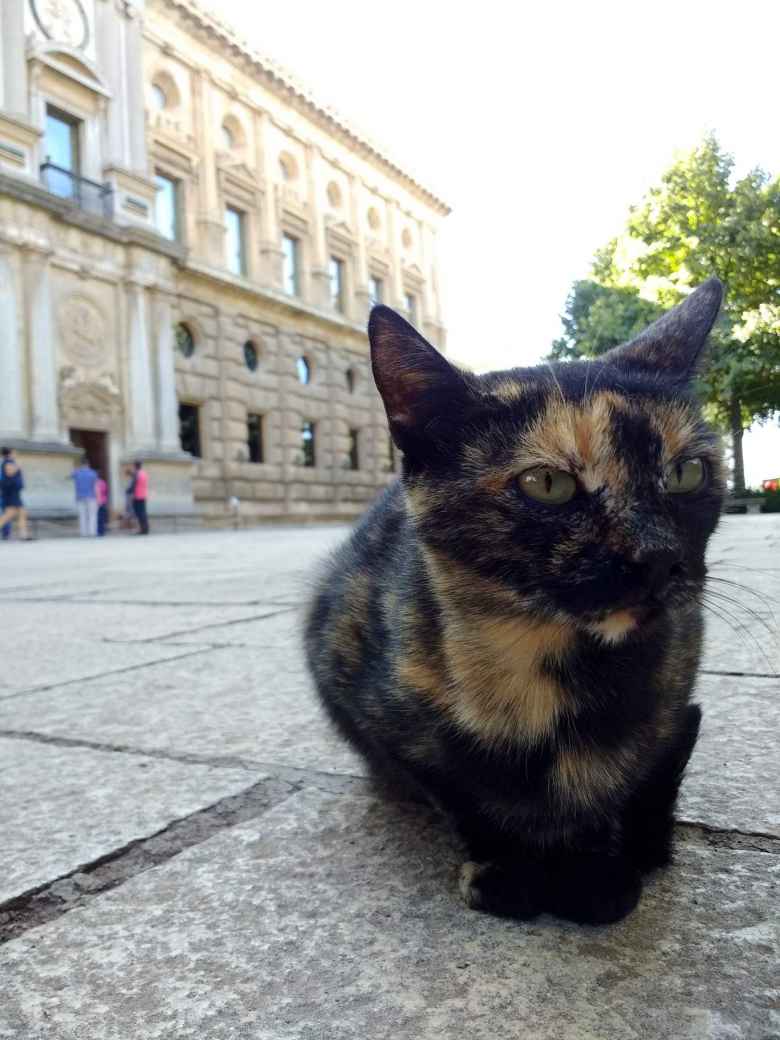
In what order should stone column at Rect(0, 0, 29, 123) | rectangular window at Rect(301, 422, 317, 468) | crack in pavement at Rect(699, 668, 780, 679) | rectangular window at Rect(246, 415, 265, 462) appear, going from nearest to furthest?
crack in pavement at Rect(699, 668, 780, 679), stone column at Rect(0, 0, 29, 123), rectangular window at Rect(246, 415, 265, 462), rectangular window at Rect(301, 422, 317, 468)

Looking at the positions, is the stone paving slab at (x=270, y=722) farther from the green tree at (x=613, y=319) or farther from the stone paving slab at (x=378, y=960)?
the green tree at (x=613, y=319)

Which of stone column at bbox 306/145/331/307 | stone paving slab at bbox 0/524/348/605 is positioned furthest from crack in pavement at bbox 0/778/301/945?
stone column at bbox 306/145/331/307

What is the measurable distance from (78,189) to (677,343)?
20903mm

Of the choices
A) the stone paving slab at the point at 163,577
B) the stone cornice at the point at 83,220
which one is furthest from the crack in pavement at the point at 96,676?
the stone cornice at the point at 83,220

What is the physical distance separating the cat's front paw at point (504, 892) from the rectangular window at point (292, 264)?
2709 cm

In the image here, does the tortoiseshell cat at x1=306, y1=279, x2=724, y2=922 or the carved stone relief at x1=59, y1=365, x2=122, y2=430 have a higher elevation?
the carved stone relief at x1=59, y1=365, x2=122, y2=430

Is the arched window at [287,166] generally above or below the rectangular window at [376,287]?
above

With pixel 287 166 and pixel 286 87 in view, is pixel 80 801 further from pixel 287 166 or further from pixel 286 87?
pixel 287 166

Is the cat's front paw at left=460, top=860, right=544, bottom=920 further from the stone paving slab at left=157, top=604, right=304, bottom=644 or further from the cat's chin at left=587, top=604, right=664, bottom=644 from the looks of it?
the stone paving slab at left=157, top=604, right=304, bottom=644

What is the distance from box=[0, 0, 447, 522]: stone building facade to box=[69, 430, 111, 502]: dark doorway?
0.06m

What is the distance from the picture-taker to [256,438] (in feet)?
83.0

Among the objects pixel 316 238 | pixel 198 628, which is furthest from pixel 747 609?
pixel 316 238

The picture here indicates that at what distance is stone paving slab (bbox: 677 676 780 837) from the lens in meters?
1.18

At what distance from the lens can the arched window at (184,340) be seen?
890 inches
